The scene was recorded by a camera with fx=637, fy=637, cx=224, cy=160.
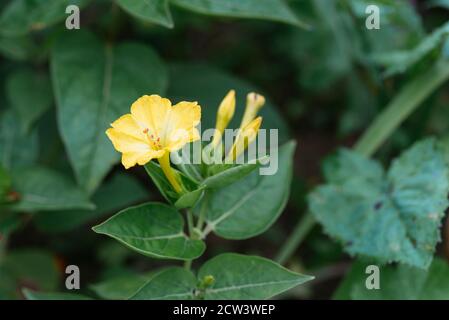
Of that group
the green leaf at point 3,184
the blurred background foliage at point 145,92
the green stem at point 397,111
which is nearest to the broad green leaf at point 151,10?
the blurred background foliage at point 145,92

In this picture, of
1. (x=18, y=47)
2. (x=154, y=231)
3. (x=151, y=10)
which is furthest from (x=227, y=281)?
(x=18, y=47)

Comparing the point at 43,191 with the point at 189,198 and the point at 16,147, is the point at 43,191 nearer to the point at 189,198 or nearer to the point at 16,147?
the point at 16,147

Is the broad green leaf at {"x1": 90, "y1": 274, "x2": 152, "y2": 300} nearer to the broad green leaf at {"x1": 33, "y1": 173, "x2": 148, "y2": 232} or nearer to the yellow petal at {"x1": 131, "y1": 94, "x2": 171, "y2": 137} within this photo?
the broad green leaf at {"x1": 33, "y1": 173, "x2": 148, "y2": 232}

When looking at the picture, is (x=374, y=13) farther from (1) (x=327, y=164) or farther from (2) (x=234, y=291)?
(2) (x=234, y=291)

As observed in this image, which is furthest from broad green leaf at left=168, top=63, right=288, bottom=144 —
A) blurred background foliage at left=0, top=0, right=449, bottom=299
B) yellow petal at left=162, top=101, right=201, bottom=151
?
yellow petal at left=162, top=101, right=201, bottom=151

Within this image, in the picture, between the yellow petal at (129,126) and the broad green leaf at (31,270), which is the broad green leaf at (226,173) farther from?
the broad green leaf at (31,270)

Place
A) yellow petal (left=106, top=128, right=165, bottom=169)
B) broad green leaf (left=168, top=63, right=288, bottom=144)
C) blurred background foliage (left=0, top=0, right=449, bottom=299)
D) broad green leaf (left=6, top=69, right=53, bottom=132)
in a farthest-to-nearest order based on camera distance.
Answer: broad green leaf (left=168, top=63, right=288, bottom=144), broad green leaf (left=6, top=69, right=53, bottom=132), blurred background foliage (left=0, top=0, right=449, bottom=299), yellow petal (left=106, top=128, right=165, bottom=169)

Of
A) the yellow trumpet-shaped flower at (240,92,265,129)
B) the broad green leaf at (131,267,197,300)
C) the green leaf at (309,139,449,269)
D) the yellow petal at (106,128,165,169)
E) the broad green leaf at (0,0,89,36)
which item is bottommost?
the broad green leaf at (131,267,197,300)
